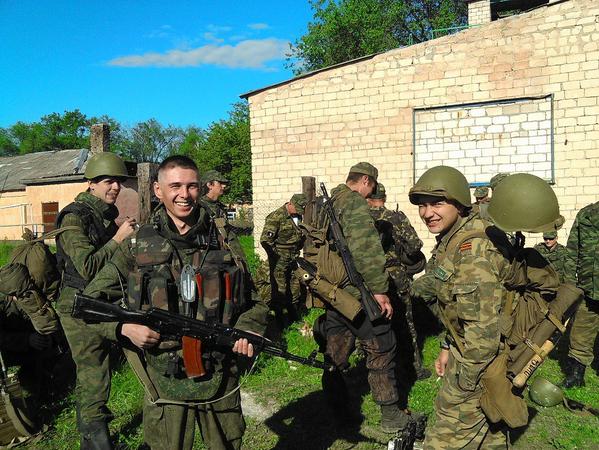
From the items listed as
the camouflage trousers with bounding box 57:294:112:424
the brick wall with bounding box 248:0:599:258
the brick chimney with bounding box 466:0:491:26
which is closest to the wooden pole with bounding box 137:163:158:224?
the camouflage trousers with bounding box 57:294:112:424

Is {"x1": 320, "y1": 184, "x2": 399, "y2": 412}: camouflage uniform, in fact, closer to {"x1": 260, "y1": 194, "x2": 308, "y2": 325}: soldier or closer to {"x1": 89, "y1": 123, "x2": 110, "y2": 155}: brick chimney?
{"x1": 260, "y1": 194, "x2": 308, "y2": 325}: soldier

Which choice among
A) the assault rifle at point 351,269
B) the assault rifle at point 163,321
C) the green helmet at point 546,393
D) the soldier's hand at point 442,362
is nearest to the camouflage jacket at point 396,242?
the assault rifle at point 351,269

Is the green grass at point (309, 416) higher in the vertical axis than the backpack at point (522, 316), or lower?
lower

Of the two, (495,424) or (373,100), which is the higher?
(373,100)

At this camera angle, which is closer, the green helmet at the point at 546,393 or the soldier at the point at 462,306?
the soldier at the point at 462,306

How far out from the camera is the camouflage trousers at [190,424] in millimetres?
2484

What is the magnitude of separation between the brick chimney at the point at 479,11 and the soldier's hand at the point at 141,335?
1719 cm

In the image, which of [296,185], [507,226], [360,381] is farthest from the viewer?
[296,185]

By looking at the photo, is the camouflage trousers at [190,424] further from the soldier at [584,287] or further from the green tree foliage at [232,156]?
the green tree foliage at [232,156]

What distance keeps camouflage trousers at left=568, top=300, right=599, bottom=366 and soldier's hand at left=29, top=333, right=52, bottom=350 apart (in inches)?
203

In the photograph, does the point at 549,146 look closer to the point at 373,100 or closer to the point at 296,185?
the point at 373,100

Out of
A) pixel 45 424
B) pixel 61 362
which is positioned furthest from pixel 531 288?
pixel 61 362

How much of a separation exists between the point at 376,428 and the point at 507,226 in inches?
92.3

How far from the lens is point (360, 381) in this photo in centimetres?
492
